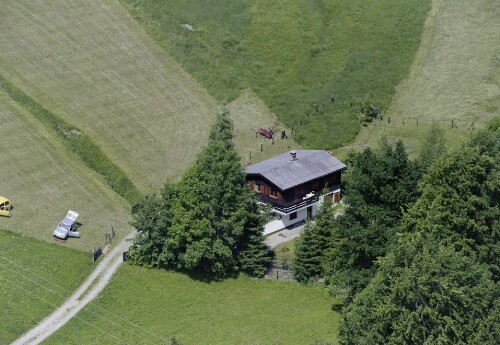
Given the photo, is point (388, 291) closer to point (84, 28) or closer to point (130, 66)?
point (130, 66)

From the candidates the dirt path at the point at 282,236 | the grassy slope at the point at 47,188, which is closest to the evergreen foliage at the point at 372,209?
the dirt path at the point at 282,236

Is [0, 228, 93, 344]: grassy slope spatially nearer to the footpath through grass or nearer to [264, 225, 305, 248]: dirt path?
[264, 225, 305, 248]: dirt path

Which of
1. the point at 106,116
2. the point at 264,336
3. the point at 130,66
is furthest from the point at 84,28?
the point at 264,336

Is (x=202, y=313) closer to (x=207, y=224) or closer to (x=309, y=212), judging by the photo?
(x=207, y=224)

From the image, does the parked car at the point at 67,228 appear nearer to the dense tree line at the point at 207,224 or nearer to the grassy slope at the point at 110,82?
the dense tree line at the point at 207,224

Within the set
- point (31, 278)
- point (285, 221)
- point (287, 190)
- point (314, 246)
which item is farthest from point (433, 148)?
point (31, 278)

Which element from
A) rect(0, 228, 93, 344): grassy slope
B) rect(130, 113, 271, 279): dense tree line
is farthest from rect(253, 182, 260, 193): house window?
rect(0, 228, 93, 344): grassy slope
